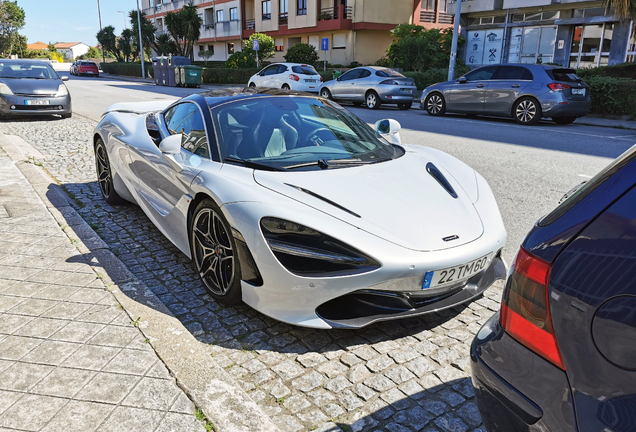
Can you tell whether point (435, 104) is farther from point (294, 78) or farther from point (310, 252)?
point (310, 252)

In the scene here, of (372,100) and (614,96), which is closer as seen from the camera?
(614,96)

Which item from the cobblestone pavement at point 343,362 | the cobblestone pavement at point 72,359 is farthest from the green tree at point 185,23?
the cobblestone pavement at point 343,362

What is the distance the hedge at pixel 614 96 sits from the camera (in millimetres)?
14406

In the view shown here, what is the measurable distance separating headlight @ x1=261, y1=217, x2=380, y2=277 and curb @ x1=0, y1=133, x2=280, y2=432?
66cm

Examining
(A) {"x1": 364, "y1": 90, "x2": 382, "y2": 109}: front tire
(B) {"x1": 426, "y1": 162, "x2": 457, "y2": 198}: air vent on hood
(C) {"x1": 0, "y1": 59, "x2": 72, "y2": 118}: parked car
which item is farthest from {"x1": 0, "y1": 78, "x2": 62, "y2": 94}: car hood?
(B) {"x1": 426, "y1": 162, "x2": 457, "y2": 198}: air vent on hood

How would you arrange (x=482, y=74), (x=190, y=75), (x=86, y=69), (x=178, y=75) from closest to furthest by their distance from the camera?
1. (x=482, y=74)
2. (x=190, y=75)
3. (x=178, y=75)
4. (x=86, y=69)

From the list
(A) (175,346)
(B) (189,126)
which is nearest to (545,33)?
(B) (189,126)

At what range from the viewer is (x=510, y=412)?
154 cm

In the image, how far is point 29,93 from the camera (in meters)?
12.5

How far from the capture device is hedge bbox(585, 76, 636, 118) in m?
14.4

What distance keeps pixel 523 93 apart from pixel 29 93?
12229 millimetres

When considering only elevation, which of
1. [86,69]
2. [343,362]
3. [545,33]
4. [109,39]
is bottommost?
[343,362]

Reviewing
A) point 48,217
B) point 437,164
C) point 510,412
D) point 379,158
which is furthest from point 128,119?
point 510,412

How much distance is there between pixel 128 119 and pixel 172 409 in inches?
144
